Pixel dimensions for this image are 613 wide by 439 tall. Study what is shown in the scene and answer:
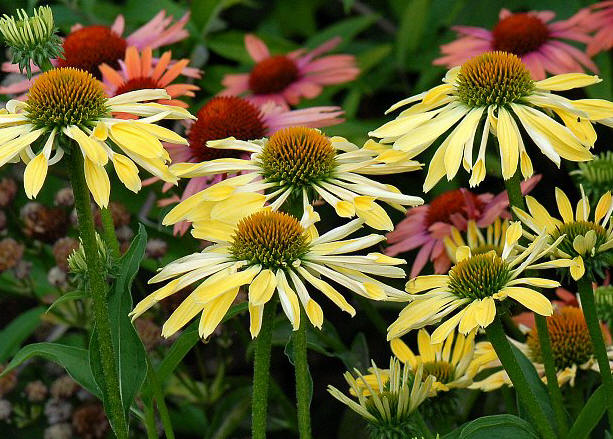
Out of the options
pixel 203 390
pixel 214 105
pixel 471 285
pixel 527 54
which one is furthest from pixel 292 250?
pixel 527 54

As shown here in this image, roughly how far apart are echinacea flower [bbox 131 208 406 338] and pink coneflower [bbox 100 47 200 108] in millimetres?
457

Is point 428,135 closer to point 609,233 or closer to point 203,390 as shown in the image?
point 609,233

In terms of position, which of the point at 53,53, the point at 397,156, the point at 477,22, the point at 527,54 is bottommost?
the point at 397,156

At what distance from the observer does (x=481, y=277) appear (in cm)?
84

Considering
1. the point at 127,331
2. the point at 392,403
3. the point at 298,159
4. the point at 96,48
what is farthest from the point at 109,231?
the point at 96,48

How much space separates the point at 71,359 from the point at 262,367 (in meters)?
0.23

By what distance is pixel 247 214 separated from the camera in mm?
835

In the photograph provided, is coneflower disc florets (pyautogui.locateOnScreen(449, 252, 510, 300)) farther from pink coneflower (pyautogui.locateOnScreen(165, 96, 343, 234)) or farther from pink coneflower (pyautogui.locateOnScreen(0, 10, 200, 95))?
pink coneflower (pyautogui.locateOnScreen(0, 10, 200, 95))

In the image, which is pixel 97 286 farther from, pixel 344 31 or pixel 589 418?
pixel 344 31

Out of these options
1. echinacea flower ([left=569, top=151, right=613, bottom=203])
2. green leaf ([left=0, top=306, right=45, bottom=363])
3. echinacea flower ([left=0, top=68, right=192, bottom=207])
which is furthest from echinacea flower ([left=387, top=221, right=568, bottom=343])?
green leaf ([left=0, top=306, right=45, bottom=363])

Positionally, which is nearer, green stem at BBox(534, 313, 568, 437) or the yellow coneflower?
green stem at BBox(534, 313, 568, 437)

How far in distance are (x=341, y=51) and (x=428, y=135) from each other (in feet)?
4.16

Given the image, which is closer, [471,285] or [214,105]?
[471,285]

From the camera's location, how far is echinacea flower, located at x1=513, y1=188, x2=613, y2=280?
0.88 meters
